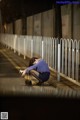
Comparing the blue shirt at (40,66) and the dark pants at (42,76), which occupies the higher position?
the blue shirt at (40,66)

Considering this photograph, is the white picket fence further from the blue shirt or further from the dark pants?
the blue shirt

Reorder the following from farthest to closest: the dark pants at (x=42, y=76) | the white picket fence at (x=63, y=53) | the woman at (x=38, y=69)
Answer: the white picket fence at (x=63, y=53) → the dark pants at (x=42, y=76) → the woman at (x=38, y=69)

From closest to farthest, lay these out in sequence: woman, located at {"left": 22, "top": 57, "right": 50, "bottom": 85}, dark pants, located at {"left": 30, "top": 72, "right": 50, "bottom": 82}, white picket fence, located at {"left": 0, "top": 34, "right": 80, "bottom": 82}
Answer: woman, located at {"left": 22, "top": 57, "right": 50, "bottom": 85}
dark pants, located at {"left": 30, "top": 72, "right": 50, "bottom": 82}
white picket fence, located at {"left": 0, "top": 34, "right": 80, "bottom": 82}

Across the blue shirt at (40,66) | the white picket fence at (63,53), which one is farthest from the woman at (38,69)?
the white picket fence at (63,53)

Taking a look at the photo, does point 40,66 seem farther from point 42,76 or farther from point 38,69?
point 42,76

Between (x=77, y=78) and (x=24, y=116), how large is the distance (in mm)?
5767

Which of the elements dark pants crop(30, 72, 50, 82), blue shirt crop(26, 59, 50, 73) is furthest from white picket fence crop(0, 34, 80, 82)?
blue shirt crop(26, 59, 50, 73)

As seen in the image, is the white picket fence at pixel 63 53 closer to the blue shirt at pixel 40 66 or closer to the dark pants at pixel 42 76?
the dark pants at pixel 42 76

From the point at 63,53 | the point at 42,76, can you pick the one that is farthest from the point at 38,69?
the point at 63,53

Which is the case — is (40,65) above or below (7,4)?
below

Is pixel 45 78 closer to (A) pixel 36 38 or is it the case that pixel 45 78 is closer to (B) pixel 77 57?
(B) pixel 77 57

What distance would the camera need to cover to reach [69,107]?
7098mm

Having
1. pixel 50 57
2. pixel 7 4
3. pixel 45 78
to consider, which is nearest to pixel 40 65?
pixel 45 78

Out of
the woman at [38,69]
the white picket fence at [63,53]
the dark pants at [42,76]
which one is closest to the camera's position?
the woman at [38,69]
